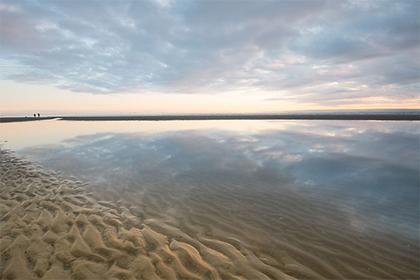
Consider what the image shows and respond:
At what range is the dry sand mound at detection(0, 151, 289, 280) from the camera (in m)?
4.85

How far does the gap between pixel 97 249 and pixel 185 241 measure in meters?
2.03

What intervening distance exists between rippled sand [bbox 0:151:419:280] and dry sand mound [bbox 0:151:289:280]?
2 centimetres

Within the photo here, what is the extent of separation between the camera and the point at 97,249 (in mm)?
5512

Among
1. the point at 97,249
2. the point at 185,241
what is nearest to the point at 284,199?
the point at 185,241

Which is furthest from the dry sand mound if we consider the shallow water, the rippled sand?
the shallow water

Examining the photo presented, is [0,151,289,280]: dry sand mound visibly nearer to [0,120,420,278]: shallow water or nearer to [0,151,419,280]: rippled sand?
[0,151,419,280]: rippled sand

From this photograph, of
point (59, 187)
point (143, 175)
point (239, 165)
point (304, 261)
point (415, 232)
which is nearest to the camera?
point (304, 261)

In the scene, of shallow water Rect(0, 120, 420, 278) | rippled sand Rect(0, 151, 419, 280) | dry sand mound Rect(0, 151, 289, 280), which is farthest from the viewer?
shallow water Rect(0, 120, 420, 278)

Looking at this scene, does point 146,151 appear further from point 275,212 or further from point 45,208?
point 275,212

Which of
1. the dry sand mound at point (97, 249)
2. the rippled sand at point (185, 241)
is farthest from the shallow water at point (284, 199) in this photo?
the dry sand mound at point (97, 249)

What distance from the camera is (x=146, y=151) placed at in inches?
768

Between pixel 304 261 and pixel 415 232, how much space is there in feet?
12.8

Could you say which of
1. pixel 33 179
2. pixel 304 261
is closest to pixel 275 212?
pixel 304 261

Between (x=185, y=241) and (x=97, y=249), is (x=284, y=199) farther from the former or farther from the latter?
(x=97, y=249)
